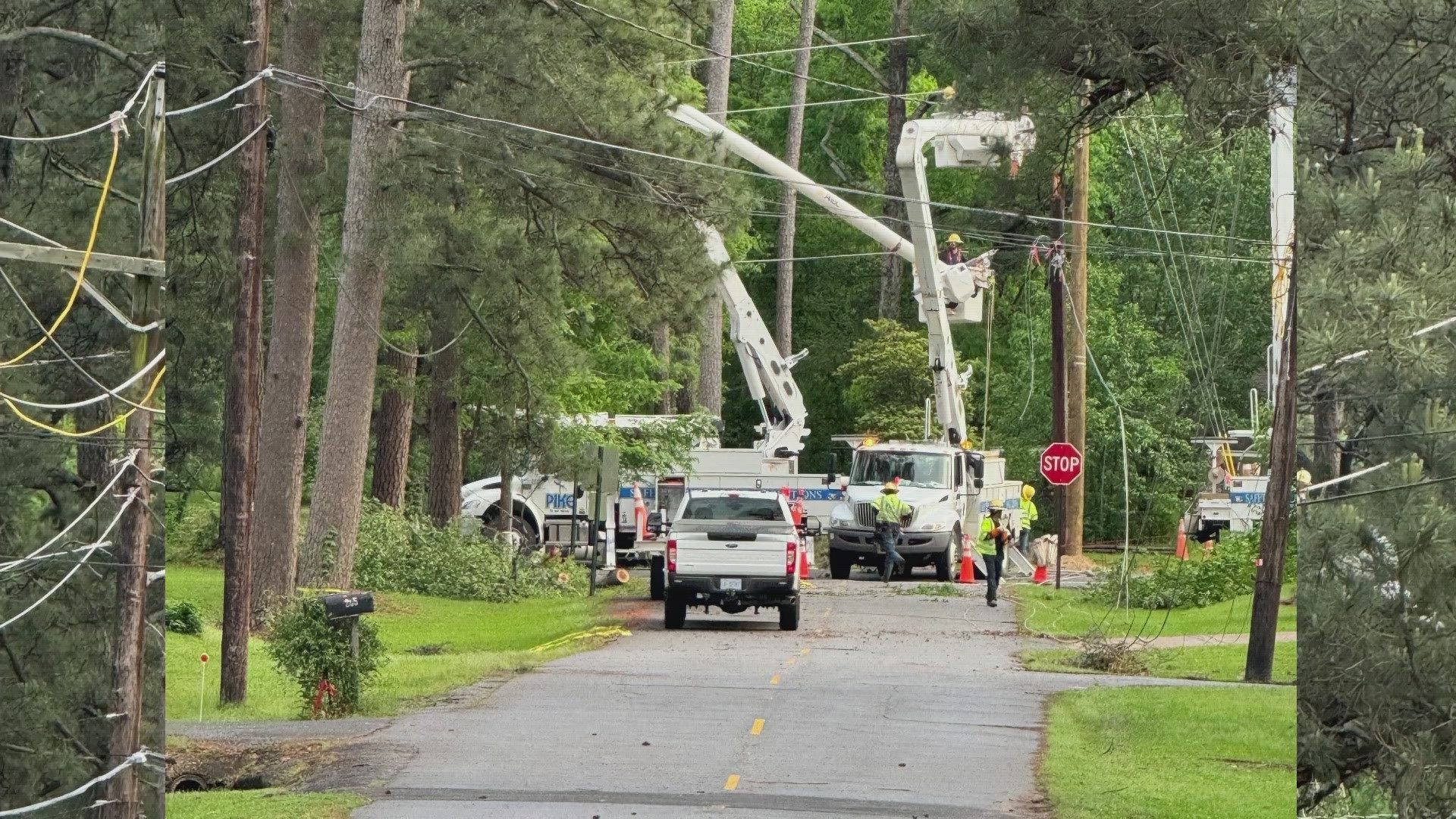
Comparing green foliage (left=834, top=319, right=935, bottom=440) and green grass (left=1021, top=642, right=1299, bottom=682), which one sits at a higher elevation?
green foliage (left=834, top=319, right=935, bottom=440)

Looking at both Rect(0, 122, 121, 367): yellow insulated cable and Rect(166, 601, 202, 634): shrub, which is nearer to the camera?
Rect(0, 122, 121, 367): yellow insulated cable

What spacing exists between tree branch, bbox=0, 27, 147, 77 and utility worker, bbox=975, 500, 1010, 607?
12.3 ft

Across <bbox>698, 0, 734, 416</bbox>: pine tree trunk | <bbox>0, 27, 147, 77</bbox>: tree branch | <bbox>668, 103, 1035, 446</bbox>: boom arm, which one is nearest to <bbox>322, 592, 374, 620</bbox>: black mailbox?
<bbox>668, 103, 1035, 446</bbox>: boom arm

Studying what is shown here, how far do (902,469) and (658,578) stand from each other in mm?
7115

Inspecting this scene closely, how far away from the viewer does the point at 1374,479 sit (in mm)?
4395

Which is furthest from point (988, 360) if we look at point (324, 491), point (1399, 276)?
point (1399, 276)

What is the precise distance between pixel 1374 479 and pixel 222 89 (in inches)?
172

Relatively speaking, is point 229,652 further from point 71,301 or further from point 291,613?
point 71,301

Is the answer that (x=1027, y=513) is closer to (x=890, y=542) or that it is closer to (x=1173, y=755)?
(x=1173, y=755)

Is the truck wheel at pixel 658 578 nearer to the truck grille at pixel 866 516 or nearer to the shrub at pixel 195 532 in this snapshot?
the truck grille at pixel 866 516

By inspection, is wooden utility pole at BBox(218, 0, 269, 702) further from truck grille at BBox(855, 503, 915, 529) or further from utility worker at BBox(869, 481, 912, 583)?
utility worker at BBox(869, 481, 912, 583)

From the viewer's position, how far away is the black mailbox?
7332 millimetres

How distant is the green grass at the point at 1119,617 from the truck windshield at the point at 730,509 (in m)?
7.32

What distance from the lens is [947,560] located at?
52.7 feet
